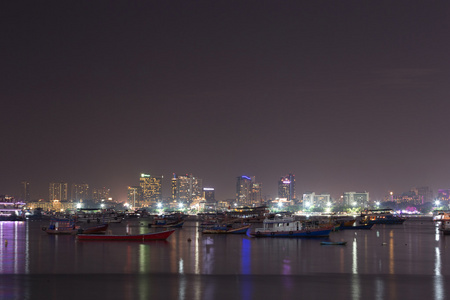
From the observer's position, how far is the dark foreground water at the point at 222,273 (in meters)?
26.6

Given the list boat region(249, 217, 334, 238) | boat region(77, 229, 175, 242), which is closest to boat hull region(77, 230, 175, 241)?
boat region(77, 229, 175, 242)

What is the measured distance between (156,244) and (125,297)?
31.8 meters

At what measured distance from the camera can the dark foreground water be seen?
26.6 metres

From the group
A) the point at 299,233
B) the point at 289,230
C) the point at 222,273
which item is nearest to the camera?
the point at 222,273

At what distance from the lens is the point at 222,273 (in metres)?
34.2

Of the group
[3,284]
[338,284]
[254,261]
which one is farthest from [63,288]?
[254,261]

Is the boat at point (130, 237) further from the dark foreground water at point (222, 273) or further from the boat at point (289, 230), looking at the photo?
the boat at point (289, 230)

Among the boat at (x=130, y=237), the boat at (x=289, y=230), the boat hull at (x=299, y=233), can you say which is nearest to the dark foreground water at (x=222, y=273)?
the boat at (x=130, y=237)

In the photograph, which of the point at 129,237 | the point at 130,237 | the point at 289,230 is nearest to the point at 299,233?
the point at 289,230

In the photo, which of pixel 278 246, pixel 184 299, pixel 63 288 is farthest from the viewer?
pixel 278 246

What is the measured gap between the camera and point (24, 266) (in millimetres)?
37062

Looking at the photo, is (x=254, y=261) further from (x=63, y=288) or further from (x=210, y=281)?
(x=63, y=288)

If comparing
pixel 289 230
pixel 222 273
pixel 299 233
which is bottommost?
pixel 299 233

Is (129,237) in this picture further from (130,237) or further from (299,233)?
(299,233)
